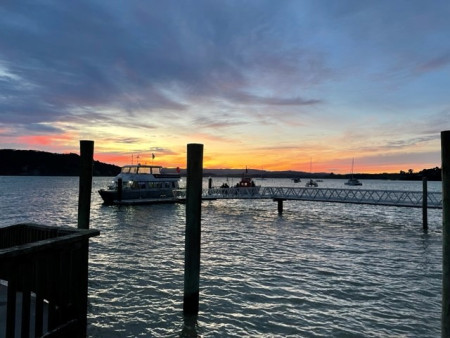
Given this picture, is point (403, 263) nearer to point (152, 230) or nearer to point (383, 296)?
point (383, 296)

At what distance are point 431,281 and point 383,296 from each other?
3282 mm

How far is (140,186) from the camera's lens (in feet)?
143

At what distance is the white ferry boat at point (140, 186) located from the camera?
42.1 meters

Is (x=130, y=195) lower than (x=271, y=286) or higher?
higher

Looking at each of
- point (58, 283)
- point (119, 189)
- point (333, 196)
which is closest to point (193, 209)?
point (58, 283)

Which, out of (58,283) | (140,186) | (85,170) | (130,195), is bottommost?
(130,195)

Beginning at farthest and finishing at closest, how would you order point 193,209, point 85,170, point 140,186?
1. point 140,186
2. point 85,170
3. point 193,209

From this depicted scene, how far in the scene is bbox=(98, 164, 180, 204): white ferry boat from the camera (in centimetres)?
4206

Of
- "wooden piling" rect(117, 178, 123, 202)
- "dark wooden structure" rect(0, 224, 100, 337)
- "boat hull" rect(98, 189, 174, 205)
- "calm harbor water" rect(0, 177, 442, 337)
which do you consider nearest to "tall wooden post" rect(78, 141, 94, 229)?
"calm harbor water" rect(0, 177, 442, 337)

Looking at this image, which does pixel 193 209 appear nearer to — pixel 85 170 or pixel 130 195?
pixel 85 170

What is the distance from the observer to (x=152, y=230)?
2417 centimetres

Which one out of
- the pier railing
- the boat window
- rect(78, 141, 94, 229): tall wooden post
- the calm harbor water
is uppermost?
the boat window

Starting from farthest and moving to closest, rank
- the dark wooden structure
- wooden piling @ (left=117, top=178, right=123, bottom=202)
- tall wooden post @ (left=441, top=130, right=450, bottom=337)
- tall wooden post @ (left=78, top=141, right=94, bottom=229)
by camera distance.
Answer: wooden piling @ (left=117, top=178, right=123, bottom=202) < tall wooden post @ (left=78, top=141, right=94, bottom=229) < tall wooden post @ (left=441, top=130, right=450, bottom=337) < the dark wooden structure

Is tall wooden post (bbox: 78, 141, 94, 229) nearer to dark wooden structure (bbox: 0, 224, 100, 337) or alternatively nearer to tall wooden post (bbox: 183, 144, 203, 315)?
tall wooden post (bbox: 183, 144, 203, 315)
